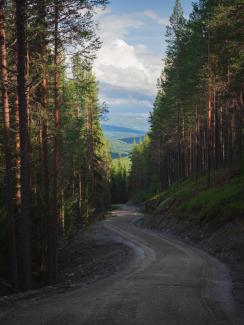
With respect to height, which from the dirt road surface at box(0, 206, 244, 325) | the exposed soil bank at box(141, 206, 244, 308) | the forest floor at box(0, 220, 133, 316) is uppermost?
the dirt road surface at box(0, 206, 244, 325)

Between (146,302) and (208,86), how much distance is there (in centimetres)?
2790

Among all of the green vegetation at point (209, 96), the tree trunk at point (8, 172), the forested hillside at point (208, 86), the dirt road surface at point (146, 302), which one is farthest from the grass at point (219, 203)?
the tree trunk at point (8, 172)

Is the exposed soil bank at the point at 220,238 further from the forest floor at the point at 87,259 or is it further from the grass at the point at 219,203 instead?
the forest floor at the point at 87,259

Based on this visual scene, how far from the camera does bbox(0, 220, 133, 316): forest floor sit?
14.0 m

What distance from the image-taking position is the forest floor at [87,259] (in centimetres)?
1400

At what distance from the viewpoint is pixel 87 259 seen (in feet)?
82.1

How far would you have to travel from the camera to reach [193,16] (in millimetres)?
40656

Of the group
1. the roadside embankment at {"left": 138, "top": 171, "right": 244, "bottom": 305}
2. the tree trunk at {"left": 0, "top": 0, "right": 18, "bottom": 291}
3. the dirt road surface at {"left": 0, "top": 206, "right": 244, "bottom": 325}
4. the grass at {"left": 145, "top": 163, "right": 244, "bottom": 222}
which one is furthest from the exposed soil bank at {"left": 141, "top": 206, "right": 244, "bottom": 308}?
the tree trunk at {"left": 0, "top": 0, "right": 18, "bottom": 291}

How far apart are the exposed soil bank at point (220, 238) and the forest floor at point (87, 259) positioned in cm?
420

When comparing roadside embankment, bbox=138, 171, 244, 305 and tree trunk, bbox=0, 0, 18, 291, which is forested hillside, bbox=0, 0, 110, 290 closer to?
tree trunk, bbox=0, 0, 18, 291

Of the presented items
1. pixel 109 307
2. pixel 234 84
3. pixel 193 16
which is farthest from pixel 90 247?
pixel 193 16

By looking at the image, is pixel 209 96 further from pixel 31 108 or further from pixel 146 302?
pixel 146 302

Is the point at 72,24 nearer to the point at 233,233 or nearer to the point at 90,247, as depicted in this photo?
the point at 233,233

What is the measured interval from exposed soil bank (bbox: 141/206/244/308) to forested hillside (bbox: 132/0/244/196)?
20.5 ft
